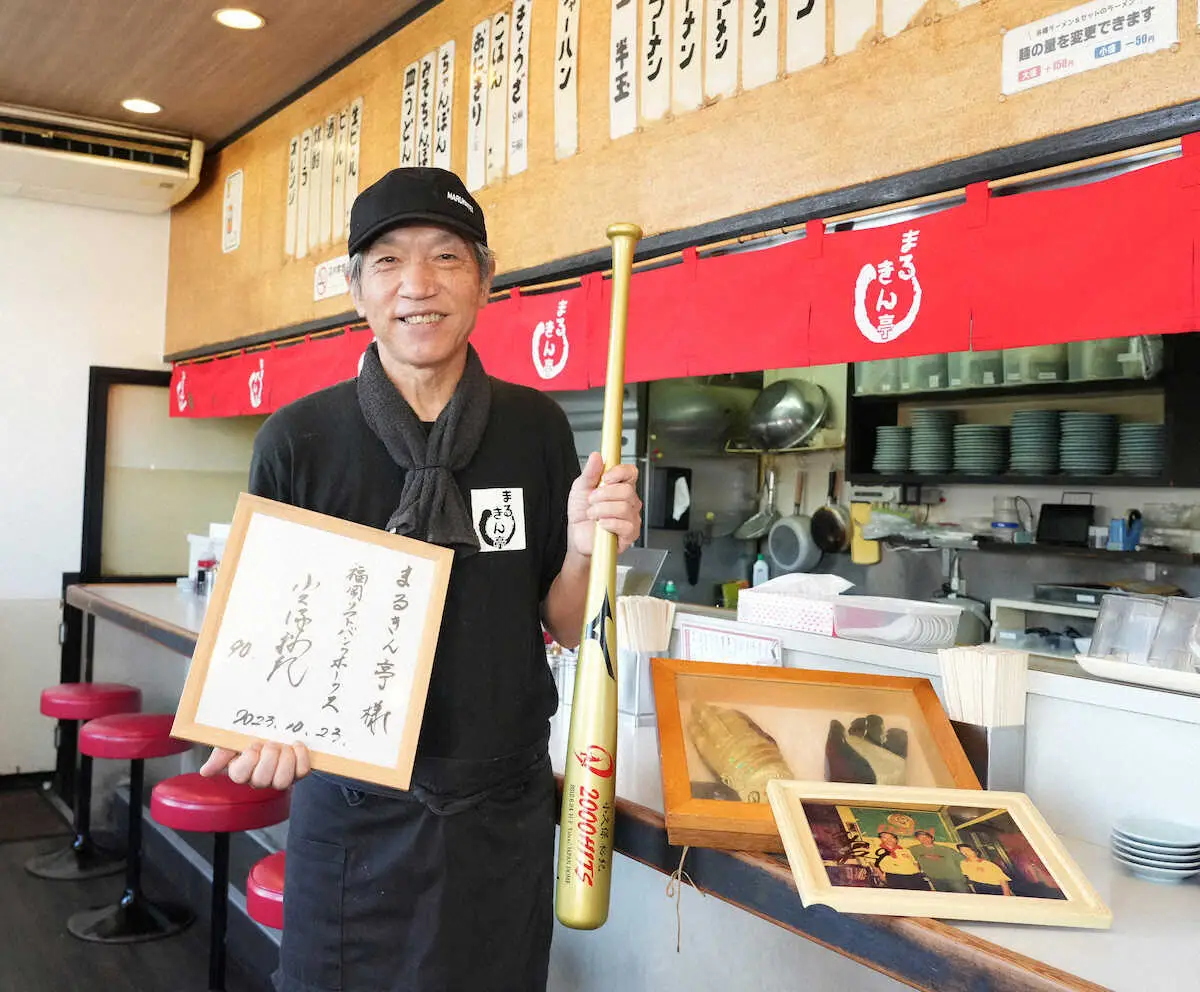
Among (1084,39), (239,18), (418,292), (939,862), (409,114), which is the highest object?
(239,18)

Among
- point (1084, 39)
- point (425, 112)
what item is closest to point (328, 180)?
point (425, 112)

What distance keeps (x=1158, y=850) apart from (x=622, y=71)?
2.37 meters

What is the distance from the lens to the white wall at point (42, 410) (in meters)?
5.98

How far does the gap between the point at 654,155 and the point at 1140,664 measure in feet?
6.02

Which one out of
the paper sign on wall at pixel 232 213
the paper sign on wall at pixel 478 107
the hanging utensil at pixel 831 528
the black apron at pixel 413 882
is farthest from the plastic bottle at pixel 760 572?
the black apron at pixel 413 882

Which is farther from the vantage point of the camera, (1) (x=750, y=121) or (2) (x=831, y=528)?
(2) (x=831, y=528)

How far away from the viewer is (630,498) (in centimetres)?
149

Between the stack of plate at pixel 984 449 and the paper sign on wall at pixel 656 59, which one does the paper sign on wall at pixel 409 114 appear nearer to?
the paper sign on wall at pixel 656 59

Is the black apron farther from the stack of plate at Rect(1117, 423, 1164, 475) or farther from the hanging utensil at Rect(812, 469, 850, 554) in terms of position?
the hanging utensil at Rect(812, 469, 850, 554)

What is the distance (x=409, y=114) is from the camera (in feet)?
13.0

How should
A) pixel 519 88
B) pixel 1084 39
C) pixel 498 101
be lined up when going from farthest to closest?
pixel 498 101 → pixel 519 88 → pixel 1084 39

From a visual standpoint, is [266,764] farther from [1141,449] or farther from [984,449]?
[984,449]

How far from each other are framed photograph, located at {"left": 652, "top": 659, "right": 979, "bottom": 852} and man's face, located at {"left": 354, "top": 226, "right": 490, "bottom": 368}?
65cm

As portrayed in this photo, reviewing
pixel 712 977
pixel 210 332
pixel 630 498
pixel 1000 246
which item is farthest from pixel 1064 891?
pixel 210 332
